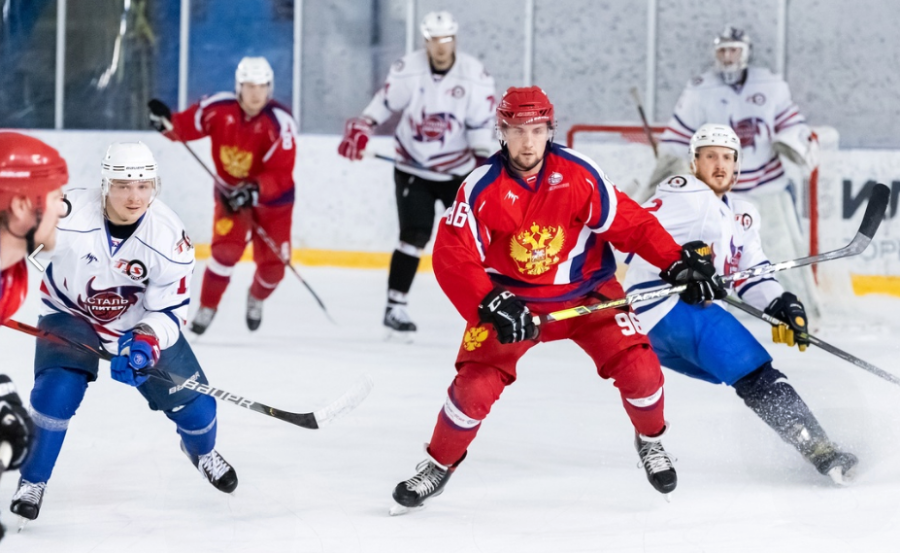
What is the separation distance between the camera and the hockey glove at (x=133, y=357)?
260 cm

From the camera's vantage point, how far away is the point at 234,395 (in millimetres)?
2848

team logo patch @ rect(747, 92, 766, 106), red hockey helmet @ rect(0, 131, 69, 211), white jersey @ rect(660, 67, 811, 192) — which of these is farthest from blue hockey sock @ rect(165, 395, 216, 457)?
team logo patch @ rect(747, 92, 766, 106)

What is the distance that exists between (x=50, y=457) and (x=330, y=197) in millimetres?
4376

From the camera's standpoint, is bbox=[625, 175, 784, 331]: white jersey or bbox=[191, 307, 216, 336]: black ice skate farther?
bbox=[191, 307, 216, 336]: black ice skate

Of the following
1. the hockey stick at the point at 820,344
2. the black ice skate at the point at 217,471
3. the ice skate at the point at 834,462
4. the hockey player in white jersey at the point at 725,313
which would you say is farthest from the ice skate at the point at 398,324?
the ice skate at the point at 834,462

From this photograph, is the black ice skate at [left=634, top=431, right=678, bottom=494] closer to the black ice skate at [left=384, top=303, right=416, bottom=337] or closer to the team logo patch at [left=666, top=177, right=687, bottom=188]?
the team logo patch at [left=666, top=177, right=687, bottom=188]

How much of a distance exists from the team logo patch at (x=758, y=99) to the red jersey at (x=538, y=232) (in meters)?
2.73

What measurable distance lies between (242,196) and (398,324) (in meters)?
0.77

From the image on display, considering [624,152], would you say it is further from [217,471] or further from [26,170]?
[26,170]

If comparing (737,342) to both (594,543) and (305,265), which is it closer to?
(594,543)

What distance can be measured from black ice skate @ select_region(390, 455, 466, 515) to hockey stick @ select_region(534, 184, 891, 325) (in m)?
0.40

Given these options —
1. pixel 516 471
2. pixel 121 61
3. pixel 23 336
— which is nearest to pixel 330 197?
pixel 121 61

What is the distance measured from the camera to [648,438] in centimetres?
292

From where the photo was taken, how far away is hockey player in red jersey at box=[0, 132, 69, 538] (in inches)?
74.2
